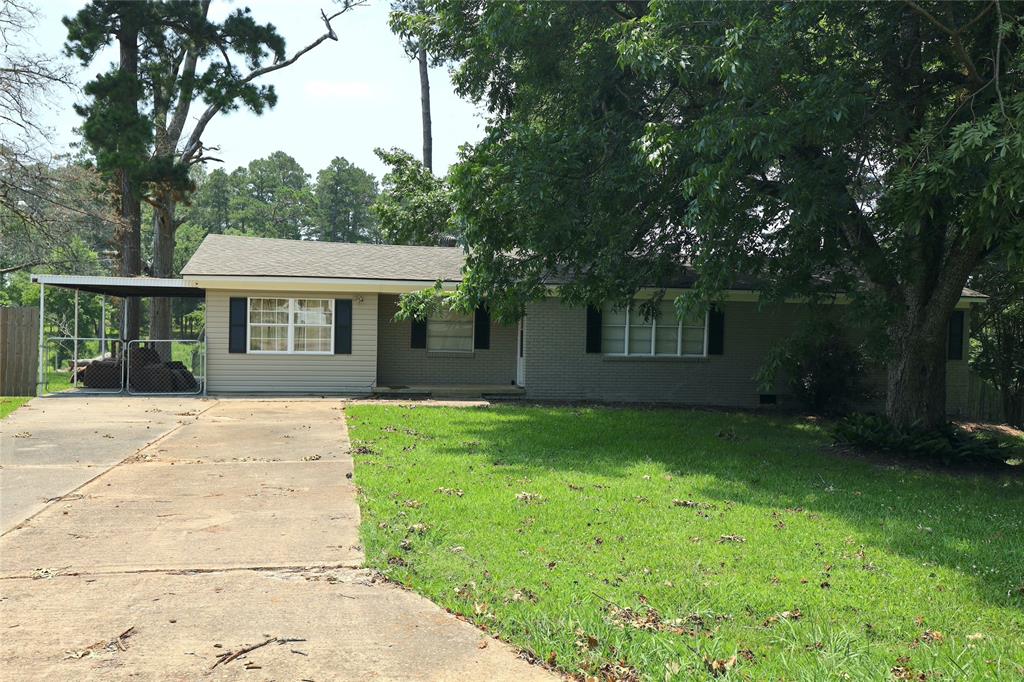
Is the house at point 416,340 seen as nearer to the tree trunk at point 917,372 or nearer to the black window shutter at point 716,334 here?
the black window shutter at point 716,334

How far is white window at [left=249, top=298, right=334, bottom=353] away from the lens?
1838 centimetres

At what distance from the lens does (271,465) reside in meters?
9.34

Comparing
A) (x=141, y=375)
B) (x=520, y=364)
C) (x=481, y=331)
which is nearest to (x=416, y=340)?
(x=481, y=331)

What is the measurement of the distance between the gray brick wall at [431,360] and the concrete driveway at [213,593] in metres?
10.7

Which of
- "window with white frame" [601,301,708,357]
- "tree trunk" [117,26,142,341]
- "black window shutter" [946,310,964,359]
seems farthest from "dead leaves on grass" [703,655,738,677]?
"tree trunk" [117,26,142,341]

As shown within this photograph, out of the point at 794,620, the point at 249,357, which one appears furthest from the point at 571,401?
the point at 794,620

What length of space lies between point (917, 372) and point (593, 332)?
7.92m

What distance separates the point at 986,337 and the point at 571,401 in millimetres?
9985

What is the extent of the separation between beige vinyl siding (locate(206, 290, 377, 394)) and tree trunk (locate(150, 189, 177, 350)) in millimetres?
7462

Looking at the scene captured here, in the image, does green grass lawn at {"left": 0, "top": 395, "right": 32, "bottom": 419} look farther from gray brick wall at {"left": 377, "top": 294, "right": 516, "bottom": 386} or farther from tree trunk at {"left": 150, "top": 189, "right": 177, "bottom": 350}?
tree trunk at {"left": 150, "top": 189, "right": 177, "bottom": 350}

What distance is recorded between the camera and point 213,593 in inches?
195

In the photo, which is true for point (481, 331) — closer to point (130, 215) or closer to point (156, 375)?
point (156, 375)

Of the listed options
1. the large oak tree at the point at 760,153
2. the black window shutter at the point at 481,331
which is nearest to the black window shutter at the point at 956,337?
the large oak tree at the point at 760,153

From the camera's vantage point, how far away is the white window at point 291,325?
60.3 ft
